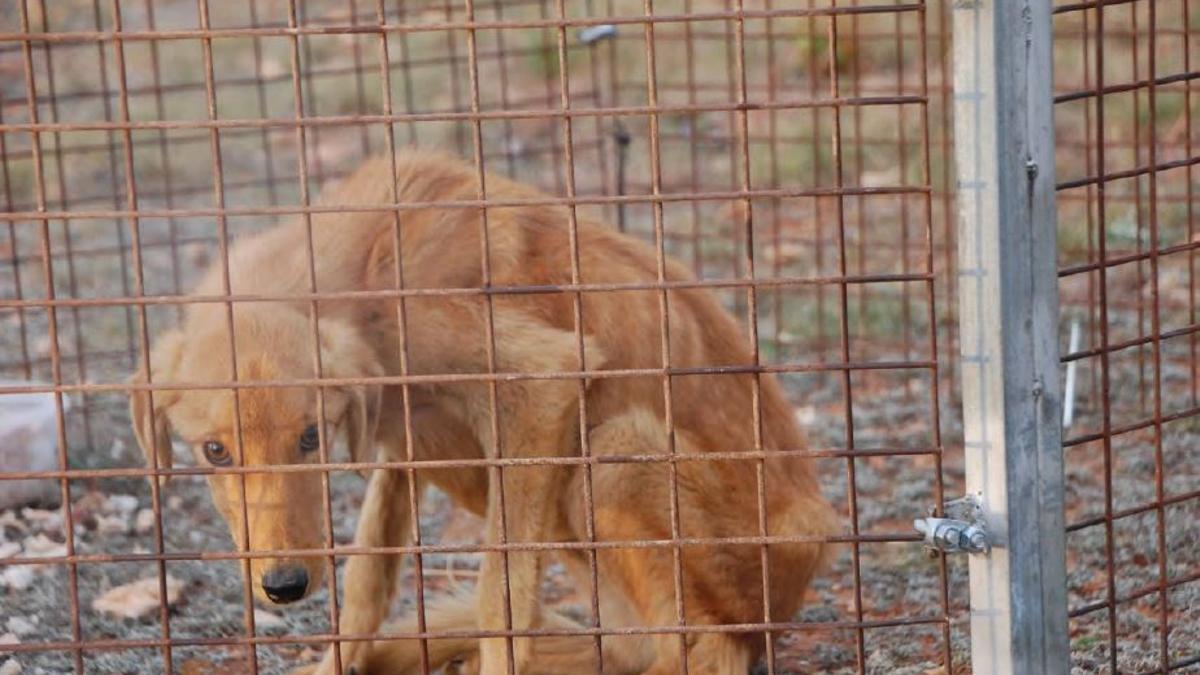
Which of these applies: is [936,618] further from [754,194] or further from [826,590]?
[826,590]

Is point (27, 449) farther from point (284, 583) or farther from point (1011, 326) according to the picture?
point (1011, 326)

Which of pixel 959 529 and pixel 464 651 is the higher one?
pixel 959 529

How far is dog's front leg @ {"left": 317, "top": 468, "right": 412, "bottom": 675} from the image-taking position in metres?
5.12

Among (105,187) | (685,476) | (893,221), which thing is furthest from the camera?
(105,187)

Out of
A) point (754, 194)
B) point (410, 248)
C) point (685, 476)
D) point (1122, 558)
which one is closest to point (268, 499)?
point (410, 248)

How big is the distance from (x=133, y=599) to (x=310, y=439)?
1.40m

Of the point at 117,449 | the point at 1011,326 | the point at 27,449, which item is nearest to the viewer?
the point at 1011,326

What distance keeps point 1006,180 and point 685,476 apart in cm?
172

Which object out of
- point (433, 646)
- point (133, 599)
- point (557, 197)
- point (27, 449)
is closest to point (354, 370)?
point (433, 646)

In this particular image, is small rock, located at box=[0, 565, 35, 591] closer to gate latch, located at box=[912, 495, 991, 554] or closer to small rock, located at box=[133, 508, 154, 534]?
small rock, located at box=[133, 508, 154, 534]

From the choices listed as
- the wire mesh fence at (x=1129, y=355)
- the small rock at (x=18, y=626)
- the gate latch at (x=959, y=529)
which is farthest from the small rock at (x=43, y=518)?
the gate latch at (x=959, y=529)

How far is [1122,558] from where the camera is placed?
562cm

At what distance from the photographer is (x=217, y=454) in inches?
178

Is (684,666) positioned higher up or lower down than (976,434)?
lower down
